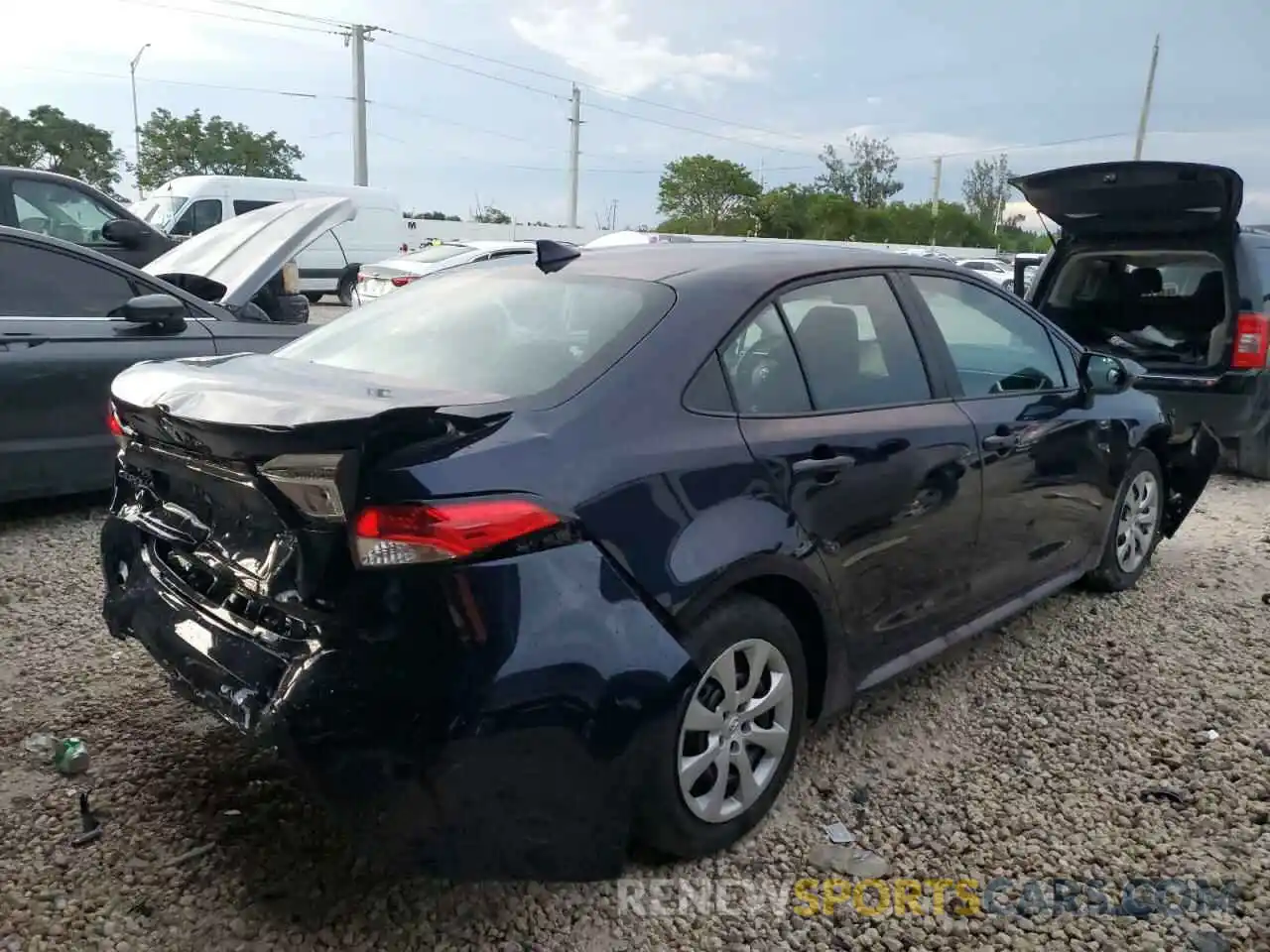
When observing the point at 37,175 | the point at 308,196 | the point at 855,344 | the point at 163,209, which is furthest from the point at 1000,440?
the point at 163,209

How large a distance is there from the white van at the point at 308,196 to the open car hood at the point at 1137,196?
13494 mm

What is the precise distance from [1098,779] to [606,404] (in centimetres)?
193

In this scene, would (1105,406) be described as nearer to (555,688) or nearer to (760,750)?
(760,750)

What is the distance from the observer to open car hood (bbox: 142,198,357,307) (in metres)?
5.50

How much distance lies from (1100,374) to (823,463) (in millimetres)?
1968

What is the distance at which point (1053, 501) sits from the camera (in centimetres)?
376

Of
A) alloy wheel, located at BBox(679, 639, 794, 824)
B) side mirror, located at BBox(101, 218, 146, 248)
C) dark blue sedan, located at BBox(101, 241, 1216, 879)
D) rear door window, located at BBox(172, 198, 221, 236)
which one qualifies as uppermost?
rear door window, located at BBox(172, 198, 221, 236)

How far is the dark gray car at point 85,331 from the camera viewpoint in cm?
481

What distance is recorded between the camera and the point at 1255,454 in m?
6.79

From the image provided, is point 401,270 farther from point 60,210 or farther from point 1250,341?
point 1250,341

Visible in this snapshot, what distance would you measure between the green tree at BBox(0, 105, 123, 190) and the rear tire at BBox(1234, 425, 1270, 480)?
139ft

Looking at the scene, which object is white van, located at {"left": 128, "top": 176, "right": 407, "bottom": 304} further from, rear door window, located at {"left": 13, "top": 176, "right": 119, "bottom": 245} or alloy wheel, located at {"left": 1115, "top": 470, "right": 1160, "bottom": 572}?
alloy wheel, located at {"left": 1115, "top": 470, "right": 1160, "bottom": 572}

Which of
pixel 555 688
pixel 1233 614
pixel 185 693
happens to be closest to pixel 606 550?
pixel 555 688

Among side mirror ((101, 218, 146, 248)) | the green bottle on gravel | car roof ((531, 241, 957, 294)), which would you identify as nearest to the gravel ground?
the green bottle on gravel
